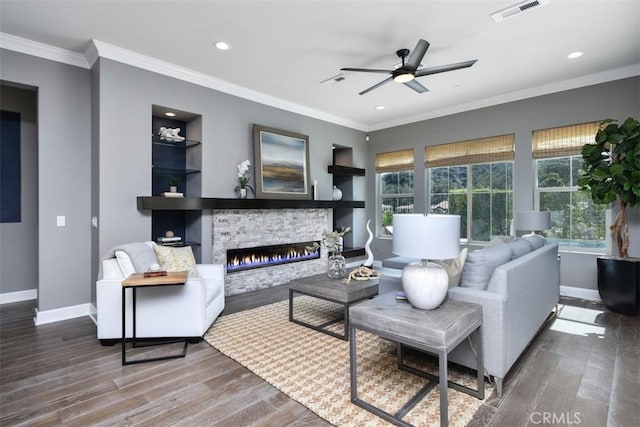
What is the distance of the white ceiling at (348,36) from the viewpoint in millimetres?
2936

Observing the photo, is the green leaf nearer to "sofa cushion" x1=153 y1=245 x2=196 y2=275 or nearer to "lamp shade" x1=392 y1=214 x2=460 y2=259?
"lamp shade" x1=392 y1=214 x2=460 y2=259

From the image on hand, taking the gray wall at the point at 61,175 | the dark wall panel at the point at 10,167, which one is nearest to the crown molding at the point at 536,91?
the gray wall at the point at 61,175

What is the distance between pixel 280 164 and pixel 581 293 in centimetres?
475

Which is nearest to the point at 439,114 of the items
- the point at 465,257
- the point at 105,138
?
the point at 465,257

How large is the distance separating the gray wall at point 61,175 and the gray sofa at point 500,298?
3525mm

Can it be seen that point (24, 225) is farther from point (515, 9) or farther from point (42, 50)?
point (515, 9)

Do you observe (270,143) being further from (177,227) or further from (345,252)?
(345,252)

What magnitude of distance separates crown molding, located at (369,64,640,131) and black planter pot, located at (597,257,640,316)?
239cm

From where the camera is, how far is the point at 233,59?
3.97 m

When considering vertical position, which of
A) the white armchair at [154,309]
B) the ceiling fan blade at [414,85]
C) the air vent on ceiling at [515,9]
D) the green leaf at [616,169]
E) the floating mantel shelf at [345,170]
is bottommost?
the white armchair at [154,309]

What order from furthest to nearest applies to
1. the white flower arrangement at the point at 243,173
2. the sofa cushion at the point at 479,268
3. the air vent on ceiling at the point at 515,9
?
1. the white flower arrangement at the point at 243,173
2. the air vent on ceiling at the point at 515,9
3. the sofa cushion at the point at 479,268

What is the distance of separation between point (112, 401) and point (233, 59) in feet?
11.9

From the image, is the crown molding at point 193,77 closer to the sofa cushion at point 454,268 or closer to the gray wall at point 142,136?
the gray wall at point 142,136

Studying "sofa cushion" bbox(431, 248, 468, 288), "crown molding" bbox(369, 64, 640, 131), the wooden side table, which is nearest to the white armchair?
the wooden side table
